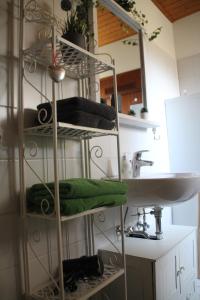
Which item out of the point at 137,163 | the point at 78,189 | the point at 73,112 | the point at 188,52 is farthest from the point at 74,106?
the point at 188,52

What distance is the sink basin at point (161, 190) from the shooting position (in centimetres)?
116

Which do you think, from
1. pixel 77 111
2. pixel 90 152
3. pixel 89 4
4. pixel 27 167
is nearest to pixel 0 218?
pixel 27 167

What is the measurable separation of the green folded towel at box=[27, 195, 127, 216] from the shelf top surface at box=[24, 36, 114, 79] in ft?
1.65

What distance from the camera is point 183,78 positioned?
2578 millimetres

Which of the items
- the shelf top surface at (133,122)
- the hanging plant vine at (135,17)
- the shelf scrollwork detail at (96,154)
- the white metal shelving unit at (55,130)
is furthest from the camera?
the hanging plant vine at (135,17)

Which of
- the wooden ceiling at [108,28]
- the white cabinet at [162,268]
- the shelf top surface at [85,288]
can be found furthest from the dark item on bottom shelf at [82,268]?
the wooden ceiling at [108,28]

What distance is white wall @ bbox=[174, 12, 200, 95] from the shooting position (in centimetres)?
251

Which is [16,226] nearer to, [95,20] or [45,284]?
[45,284]

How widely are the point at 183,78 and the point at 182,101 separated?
1.50ft

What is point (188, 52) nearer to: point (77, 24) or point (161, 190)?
point (77, 24)

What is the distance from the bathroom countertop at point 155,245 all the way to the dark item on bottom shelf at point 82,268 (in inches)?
8.5

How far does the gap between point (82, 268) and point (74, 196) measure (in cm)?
37

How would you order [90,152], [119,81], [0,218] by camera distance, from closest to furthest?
[0,218] < [90,152] < [119,81]

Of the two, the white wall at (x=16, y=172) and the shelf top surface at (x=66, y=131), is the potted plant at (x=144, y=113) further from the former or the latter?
the shelf top surface at (x=66, y=131)
